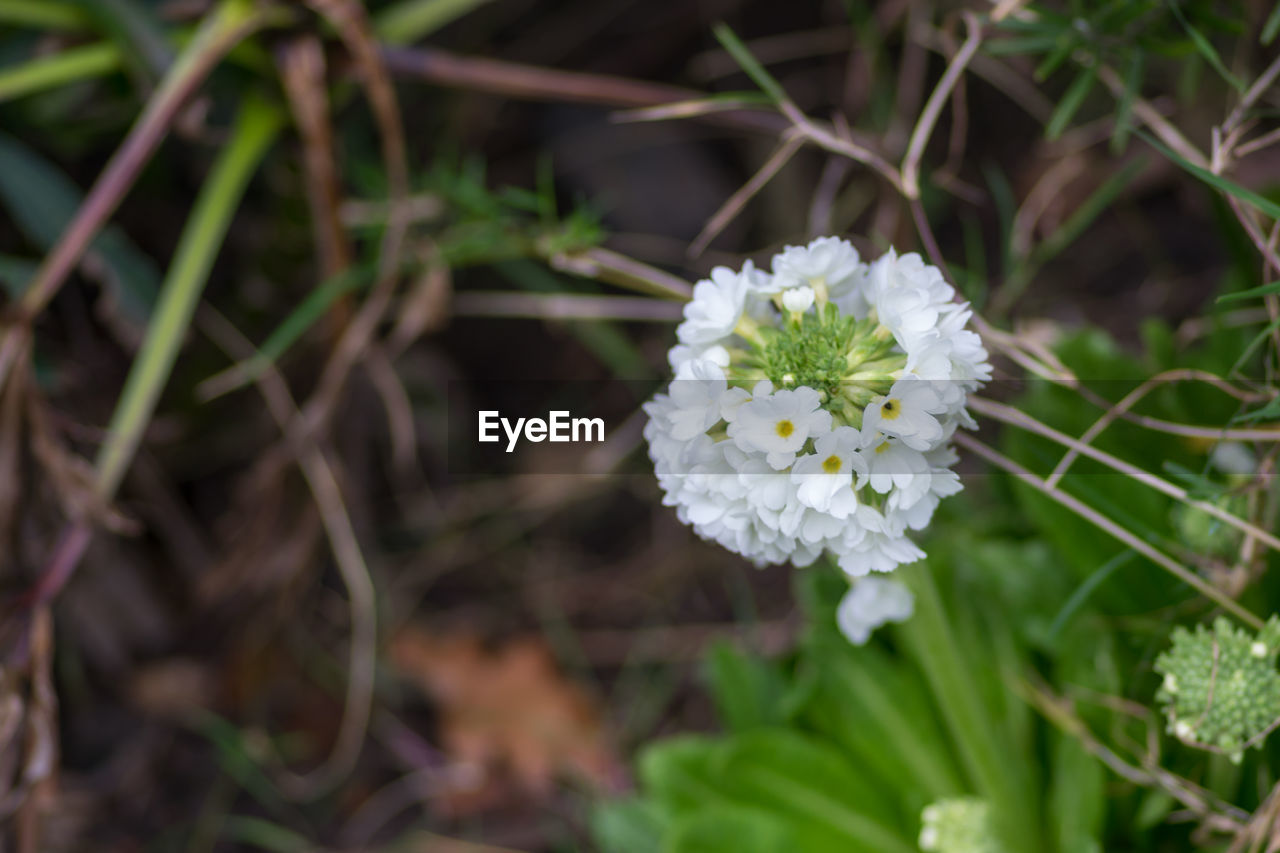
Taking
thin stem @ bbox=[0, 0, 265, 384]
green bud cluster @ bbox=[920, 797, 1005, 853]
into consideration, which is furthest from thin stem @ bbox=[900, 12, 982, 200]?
thin stem @ bbox=[0, 0, 265, 384]

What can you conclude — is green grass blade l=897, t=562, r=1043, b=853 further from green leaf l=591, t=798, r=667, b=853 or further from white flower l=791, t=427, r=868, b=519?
green leaf l=591, t=798, r=667, b=853

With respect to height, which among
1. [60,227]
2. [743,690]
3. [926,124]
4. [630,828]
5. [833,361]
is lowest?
[630,828]

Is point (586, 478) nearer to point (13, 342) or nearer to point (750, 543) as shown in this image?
point (13, 342)

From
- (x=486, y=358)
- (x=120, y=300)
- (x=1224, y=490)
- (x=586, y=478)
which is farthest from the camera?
(x=486, y=358)

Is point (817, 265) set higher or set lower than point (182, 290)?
lower

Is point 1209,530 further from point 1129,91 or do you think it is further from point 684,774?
point 684,774

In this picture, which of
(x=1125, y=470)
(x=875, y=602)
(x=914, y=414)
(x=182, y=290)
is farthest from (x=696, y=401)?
(x=182, y=290)

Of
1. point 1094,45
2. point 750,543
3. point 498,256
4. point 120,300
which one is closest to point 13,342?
point 120,300
